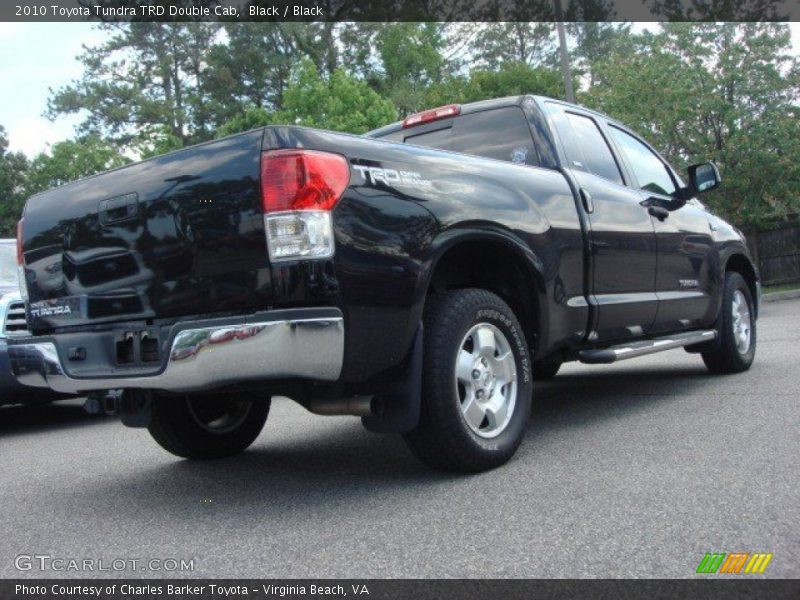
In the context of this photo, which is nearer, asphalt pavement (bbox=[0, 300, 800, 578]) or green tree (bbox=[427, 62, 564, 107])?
asphalt pavement (bbox=[0, 300, 800, 578])

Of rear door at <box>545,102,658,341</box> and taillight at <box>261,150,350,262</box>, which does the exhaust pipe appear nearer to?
taillight at <box>261,150,350,262</box>

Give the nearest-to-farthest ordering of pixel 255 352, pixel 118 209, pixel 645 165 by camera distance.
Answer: pixel 255 352 < pixel 118 209 < pixel 645 165

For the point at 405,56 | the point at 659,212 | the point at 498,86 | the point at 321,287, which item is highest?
the point at 405,56

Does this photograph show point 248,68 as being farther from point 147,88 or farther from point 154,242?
point 154,242

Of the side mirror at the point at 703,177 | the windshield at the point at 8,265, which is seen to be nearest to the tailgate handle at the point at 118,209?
the windshield at the point at 8,265

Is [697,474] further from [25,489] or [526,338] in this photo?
[25,489]

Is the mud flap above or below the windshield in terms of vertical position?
below

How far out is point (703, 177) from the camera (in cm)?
611

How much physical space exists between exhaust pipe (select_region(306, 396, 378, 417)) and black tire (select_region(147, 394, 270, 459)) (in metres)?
0.83

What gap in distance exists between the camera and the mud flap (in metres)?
3.37

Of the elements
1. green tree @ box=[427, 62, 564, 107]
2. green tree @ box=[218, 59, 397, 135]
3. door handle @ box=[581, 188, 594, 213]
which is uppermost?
green tree @ box=[427, 62, 564, 107]

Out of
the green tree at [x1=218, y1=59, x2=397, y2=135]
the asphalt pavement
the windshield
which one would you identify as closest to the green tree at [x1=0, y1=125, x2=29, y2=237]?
the green tree at [x1=218, y1=59, x2=397, y2=135]

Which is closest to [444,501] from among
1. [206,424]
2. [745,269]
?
[206,424]

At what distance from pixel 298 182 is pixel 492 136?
221cm
